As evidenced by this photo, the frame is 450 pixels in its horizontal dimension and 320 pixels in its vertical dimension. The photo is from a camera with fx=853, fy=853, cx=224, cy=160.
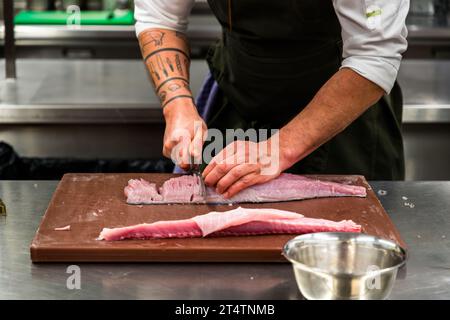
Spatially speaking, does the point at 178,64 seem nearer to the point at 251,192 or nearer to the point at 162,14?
the point at 162,14

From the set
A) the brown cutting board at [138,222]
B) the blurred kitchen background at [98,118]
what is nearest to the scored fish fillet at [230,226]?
the brown cutting board at [138,222]

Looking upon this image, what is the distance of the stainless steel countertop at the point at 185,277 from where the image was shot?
1.71 m

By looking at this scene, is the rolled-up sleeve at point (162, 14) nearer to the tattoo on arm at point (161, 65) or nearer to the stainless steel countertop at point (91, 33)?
the tattoo on arm at point (161, 65)

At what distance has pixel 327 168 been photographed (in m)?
2.74

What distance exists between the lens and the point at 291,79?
8.71ft

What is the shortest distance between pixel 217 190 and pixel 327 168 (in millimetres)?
605

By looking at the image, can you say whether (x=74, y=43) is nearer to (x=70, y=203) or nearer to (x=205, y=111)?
(x=205, y=111)

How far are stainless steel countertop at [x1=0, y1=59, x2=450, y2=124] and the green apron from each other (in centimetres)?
64

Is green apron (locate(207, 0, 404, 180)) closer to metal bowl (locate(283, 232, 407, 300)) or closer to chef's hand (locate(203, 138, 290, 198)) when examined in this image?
chef's hand (locate(203, 138, 290, 198))

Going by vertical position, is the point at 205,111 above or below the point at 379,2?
below
